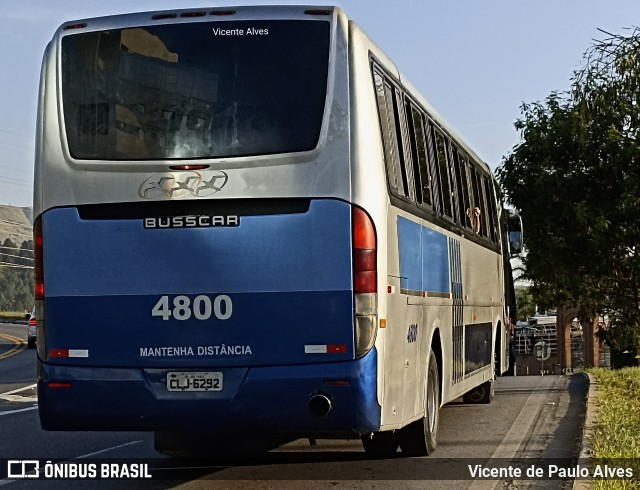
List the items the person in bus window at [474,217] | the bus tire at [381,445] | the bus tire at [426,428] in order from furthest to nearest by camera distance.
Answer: the person in bus window at [474,217], the bus tire at [381,445], the bus tire at [426,428]

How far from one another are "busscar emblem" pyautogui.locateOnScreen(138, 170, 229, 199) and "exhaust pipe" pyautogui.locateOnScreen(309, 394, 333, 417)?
1.67 meters

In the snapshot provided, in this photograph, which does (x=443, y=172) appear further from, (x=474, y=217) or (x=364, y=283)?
(x=364, y=283)

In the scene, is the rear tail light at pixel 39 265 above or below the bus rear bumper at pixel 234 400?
above

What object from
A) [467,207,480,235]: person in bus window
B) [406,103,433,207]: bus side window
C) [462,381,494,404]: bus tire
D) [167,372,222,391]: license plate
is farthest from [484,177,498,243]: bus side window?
[167,372,222,391]: license plate

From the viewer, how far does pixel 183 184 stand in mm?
8828

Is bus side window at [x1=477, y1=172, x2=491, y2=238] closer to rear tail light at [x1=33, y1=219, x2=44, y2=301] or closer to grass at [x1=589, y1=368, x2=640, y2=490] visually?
grass at [x1=589, y1=368, x2=640, y2=490]

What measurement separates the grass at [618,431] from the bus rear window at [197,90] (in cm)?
349

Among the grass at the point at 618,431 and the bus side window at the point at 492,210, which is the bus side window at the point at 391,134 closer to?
the grass at the point at 618,431

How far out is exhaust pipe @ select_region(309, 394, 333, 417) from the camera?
8.60m

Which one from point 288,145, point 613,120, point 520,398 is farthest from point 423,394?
point 613,120

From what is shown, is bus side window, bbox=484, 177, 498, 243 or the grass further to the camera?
bus side window, bbox=484, 177, 498, 243

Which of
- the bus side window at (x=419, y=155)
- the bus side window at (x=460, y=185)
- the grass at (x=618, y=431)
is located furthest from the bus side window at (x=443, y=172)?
the grass at (x=618, y=431)

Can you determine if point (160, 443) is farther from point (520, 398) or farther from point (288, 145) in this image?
point (520, 398)

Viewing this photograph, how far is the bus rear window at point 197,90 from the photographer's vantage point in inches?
351
